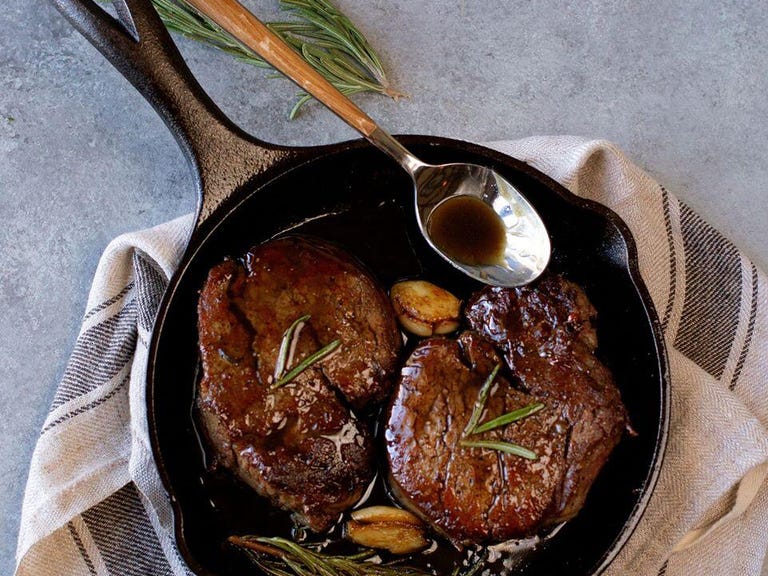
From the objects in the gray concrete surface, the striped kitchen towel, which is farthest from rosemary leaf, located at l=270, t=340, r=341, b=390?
the gray concrete surface

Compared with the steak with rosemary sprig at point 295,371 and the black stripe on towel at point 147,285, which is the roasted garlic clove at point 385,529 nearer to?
the steak with rosemary sprig at point 295,371

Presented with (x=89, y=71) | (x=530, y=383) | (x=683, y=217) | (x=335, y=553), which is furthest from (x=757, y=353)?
(x=89, y=71)

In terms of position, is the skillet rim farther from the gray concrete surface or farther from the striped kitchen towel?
the gray concrete surface

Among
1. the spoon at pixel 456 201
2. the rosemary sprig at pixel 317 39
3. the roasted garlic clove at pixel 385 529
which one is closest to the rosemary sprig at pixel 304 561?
the roasted garlic clove at pixel 385 529

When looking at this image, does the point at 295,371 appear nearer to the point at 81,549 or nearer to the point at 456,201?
the point at 456,201

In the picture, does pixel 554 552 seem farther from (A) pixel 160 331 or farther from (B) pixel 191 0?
(B) pixel 191 0

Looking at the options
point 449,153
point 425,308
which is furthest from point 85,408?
point 449,153
